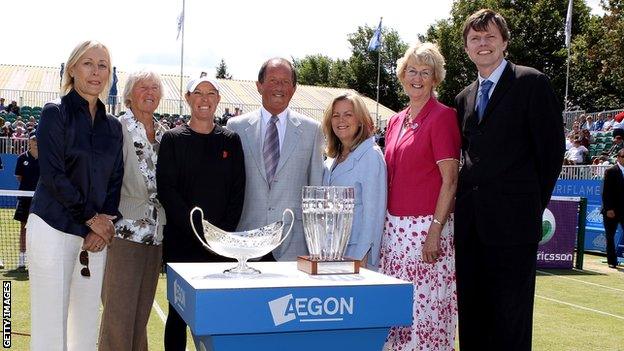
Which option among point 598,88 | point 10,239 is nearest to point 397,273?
point 10,239

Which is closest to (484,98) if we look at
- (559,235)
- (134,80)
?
(134,80)

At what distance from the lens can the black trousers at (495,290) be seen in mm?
3717

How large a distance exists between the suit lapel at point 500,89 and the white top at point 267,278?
126 cm

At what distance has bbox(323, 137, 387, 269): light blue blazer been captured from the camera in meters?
3.98

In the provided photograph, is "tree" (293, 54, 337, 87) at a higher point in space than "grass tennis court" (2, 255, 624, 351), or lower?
higher

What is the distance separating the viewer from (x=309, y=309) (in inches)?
104

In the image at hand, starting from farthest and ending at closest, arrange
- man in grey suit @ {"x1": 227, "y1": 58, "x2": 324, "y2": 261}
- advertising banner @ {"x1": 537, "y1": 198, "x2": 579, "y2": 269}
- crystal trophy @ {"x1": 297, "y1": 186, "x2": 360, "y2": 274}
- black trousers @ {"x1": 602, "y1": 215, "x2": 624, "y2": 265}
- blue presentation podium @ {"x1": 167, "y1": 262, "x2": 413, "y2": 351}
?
black trousers @ {"x1": 602, "y1": 215, "x2": 624, "y2": 265}
advertising banner @ {"x1": 537, "y1": 198, "x2": 579, "y2": 269}
man in grey suit @ {"x1": 227, "y1": 58, "x2": 324, "y2": 261}
crystal trophy @ {"x1": 297, "y1": 186, "x2": 360, "y2": 274}
blue presentation podium @ {"x1": 167, "y1": 262, "x2": 413, "y2": 351}

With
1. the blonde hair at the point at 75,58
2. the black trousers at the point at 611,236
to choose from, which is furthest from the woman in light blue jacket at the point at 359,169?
the black trousers at the point at 611,236

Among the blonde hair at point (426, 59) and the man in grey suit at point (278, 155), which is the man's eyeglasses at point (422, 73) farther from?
the man in grey suit at point (278, 155)

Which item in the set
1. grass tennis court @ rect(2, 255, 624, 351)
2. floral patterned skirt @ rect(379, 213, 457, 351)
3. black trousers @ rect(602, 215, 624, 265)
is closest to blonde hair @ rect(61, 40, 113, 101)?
floral patterned skirt @ rect(379, 213, 457, 351)

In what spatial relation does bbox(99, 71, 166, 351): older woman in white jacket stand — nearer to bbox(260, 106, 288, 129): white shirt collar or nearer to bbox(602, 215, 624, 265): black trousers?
bbox(260, 106, 288, 129): white shirt collar

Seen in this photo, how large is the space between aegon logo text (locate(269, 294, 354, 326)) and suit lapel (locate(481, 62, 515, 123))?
5.22 ft

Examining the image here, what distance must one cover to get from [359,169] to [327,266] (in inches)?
47.3

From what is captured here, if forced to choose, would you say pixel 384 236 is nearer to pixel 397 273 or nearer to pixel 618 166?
pixel 397 273
